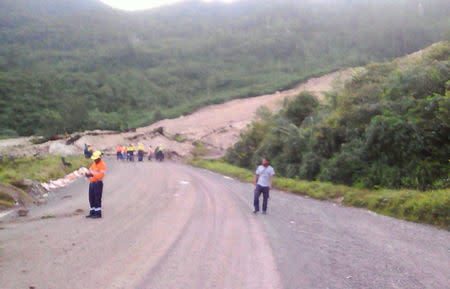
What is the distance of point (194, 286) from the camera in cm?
580

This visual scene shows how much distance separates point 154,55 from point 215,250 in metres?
135

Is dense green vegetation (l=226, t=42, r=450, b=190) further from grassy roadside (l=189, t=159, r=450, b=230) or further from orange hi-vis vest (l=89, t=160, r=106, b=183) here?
orange hi-vis vest (l=89, t=160, r=106, b=183)

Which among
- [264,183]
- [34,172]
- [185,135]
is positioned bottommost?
[185,135]

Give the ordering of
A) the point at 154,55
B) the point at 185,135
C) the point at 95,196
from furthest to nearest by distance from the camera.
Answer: the point at 154,55 < the point at 185,135 < the point at 95,196

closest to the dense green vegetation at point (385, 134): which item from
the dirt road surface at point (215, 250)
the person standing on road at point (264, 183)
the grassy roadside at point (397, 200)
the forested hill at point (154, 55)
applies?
the grassy roadside at point (397, 200)

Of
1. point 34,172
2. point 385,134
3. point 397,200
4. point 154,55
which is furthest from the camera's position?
point 154,55

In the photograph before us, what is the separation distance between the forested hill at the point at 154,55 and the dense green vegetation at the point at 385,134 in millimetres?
47849

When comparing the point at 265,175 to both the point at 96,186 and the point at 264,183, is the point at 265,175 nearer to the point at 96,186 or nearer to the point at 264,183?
the point at 264,183

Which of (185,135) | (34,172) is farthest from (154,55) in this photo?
(34,172)

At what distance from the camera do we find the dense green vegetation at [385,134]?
16.2m

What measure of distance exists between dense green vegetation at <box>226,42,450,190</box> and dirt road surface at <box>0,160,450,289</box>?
5.03 meters

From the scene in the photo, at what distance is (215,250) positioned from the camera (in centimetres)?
773

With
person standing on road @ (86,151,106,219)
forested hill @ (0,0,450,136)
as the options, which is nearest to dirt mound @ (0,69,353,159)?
forested hill @ (0,0,450,136)

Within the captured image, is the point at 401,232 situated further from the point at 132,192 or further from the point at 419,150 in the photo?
the point at 132,192
